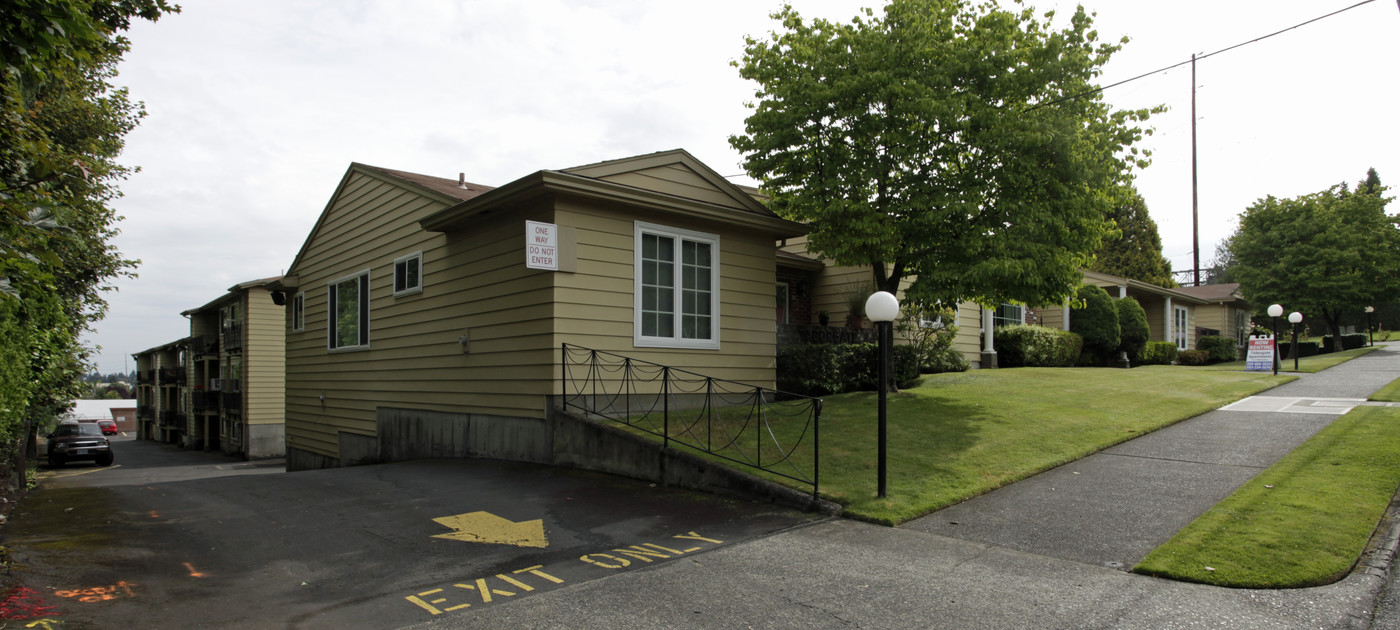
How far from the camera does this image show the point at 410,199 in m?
13.7

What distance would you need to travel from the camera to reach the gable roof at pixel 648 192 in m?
10.1

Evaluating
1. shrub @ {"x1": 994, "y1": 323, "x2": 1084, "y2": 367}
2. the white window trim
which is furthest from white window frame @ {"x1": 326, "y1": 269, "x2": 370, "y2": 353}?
shrub @ {"x1": 994, "y1": 323, "x2": 1084, "y2": 367}

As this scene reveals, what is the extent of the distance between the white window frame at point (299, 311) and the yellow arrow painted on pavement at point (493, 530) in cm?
1270

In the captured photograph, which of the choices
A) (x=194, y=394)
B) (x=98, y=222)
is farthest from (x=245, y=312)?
(x=98, y=222)

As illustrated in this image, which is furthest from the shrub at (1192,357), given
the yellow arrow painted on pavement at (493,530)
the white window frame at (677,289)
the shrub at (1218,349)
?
the yellow arrow painted on pavement at (493,530)

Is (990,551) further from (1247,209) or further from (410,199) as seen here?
(1247,209)

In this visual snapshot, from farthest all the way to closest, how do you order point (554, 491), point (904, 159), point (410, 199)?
point (410, 199)
point (904, 159)
point (554, 491)

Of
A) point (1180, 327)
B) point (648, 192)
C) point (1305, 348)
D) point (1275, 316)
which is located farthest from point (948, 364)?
point (1305, 348)

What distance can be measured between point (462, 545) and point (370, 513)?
1878 millimetres

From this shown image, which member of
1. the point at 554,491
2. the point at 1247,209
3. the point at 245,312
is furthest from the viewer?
the point at 1247,209

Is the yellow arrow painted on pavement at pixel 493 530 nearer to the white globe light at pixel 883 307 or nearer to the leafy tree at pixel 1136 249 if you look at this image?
the white globe light at pixel 883 307

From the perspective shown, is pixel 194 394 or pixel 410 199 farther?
pixel 194 394

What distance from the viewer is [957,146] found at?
12.3 metres

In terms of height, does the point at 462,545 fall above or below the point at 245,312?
below
